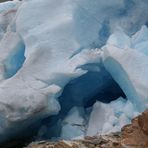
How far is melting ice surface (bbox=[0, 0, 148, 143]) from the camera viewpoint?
2883 mm

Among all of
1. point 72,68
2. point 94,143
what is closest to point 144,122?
point 94,143

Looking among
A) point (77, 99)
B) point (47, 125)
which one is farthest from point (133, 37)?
point (47, 125)

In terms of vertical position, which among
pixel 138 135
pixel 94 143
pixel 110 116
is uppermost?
pixel 138 135

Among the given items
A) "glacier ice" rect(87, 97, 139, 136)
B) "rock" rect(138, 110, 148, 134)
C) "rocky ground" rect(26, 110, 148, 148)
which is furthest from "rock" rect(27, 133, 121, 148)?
"glacier ice" rect(87, 97, 139, 136)

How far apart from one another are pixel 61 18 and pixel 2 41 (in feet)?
1.56

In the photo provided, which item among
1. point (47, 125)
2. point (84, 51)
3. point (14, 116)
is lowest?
point (47, 125)

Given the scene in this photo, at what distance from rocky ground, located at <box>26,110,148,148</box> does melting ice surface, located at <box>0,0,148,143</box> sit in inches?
17.1

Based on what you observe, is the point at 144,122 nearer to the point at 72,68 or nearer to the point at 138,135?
the point at 138,135

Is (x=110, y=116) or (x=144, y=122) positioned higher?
(x=144, y=122)

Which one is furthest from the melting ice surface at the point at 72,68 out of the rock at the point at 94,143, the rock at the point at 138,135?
the rock at the point at 138,135

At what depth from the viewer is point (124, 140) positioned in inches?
89.5

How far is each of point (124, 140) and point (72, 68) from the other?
82 centimetres

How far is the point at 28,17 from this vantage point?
3.32 m

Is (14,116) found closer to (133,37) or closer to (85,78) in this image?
(85,78)
